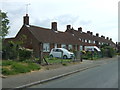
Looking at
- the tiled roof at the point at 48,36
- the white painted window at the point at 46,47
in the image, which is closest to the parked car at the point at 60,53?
the tiled roof at the point at 48,36

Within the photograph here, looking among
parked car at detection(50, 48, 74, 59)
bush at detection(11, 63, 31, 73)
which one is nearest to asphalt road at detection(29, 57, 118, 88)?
bush at detection(11, 63, 31, 73)

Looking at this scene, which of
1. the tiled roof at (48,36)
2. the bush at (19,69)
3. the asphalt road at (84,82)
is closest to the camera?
the asphalt road at (84,82)

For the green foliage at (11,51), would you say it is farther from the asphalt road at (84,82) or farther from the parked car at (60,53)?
the parked car at (60,53)

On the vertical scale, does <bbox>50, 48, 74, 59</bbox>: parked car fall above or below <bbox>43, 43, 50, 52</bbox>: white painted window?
below

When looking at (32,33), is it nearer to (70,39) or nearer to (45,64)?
(70,39)

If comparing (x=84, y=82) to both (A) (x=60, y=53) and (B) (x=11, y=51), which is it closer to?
(B) (x=11, y=51)

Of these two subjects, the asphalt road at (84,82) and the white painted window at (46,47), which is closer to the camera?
the asphalt road at (84,82)

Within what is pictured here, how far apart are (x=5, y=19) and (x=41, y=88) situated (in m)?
26.8

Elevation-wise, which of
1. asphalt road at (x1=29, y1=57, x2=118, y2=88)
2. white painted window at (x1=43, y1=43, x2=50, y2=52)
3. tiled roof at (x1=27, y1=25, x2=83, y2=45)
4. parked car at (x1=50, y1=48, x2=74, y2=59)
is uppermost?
tiled roof at (x1=27, y1=25, x2=83, y2=45)

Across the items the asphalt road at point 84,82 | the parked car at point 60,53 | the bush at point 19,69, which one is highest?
the parked car at point 60,53

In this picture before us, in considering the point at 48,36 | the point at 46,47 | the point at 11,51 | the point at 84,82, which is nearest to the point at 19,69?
the point at 84,82

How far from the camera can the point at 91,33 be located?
261 feet

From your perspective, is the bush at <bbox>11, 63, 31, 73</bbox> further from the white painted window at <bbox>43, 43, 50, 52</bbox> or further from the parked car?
the white painted window at <bbox>43, 43, 50, 52</bbox>

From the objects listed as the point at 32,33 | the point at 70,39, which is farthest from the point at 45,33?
the point at 70,39
